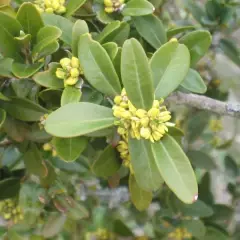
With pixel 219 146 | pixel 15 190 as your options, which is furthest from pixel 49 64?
pixel 219 146

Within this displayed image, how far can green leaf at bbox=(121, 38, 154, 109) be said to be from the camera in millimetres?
553

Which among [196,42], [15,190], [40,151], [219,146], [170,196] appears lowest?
[219,146]

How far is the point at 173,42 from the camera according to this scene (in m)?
0.62

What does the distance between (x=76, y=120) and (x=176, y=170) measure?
13cm

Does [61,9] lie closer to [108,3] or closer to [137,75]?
[108,3]

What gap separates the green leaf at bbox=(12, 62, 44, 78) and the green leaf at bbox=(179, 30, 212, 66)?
0.25m

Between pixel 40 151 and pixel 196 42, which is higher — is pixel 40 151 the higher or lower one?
the lower one

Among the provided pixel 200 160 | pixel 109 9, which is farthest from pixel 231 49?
pixel 109 9

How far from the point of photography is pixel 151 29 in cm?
76

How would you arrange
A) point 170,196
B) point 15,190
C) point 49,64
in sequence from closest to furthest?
point 49,64 → point 15,190 → point 170,196

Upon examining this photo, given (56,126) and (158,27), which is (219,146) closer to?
(158,27)

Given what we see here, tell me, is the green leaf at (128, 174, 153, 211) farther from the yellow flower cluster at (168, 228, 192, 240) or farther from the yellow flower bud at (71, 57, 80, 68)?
the yellow flower cluster at (168, 228, 192, 240)

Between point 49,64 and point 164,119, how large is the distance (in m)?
0.19

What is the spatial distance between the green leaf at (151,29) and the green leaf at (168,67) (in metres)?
0.14
